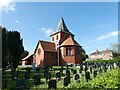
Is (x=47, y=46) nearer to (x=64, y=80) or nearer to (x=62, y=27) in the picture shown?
(x=62, y=27)

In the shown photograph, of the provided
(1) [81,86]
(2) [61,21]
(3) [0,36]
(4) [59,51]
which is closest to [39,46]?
(4) [59,51]

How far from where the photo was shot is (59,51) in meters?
51.3

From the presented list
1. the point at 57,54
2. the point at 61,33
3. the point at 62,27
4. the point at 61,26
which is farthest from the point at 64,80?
the point at 61,26

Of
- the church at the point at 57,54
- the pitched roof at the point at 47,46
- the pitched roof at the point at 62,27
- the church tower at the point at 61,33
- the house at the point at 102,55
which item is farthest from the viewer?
the house at the point at 102,55

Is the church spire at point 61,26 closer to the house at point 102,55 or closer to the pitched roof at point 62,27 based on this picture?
the pitched roof at point 62,27

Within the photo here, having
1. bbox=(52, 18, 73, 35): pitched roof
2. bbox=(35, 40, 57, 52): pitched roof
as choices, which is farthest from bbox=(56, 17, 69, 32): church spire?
bbox=(35, 40, 57, 52): pitched roof

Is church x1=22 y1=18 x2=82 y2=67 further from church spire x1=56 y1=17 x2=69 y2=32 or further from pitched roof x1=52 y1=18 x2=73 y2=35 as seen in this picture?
church spire x1=56 y1=17 x2=69 y2=32

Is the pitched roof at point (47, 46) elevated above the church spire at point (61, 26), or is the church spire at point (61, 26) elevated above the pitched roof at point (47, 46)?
the church spire at point (61, 26)

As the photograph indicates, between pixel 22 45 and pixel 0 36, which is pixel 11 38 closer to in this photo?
pixel 22 45

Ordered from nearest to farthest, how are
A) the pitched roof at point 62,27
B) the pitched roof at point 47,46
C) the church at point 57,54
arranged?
the church at point 57,54 → the pitched roof at point 47,46 → the pitched roof at point 62,27

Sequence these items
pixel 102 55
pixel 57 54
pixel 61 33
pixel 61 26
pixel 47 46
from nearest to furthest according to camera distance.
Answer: pixel 47 46 < pixel 57 54 < pixel 61 33 < pixel 61 26 < pixel 102 55

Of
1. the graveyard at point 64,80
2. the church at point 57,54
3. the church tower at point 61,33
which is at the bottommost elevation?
the graveyard at point 64,80

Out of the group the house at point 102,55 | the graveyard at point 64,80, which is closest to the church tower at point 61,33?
the graveyard at point 64,80

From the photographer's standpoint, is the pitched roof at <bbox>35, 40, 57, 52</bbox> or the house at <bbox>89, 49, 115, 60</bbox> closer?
the pitched roof at <bbox>35, 40, 57, 52</bbox>
